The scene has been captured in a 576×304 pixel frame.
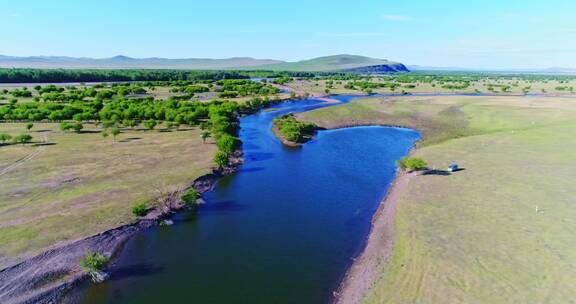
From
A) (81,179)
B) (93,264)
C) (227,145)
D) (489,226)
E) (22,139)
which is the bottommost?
(93,264)

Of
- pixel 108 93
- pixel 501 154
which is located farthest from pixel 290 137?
pixel 108 93

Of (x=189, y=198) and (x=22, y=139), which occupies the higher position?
(x=22, y=139)

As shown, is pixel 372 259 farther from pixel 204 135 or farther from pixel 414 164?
pixel 204 135

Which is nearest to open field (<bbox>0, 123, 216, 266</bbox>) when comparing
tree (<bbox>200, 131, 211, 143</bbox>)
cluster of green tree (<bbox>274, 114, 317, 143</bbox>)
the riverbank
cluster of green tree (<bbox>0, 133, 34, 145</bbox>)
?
tree (<bbox>200, 131, 211, 143</bbox>)

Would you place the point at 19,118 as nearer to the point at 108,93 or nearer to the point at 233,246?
the point at 108,93

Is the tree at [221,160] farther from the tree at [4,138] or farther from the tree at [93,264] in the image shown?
the tree at [4,138]

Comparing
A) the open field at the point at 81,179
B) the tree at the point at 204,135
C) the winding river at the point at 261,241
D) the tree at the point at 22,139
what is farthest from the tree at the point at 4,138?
the winding river at the point at 261,241

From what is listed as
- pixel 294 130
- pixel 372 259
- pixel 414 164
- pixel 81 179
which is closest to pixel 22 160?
pixel 81 179
